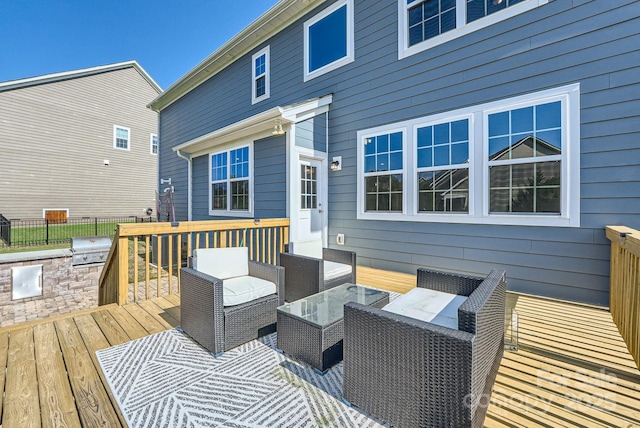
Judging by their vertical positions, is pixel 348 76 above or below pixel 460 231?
above

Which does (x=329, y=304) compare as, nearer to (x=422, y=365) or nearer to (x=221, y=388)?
(x=221, y=388)

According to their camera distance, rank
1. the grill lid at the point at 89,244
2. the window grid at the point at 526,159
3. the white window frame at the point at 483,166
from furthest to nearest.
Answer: the grill lid at the point at 89,244
the window grid at the point at 526,159
the white window frame at the point at 483,166

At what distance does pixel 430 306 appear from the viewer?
7.01 feet

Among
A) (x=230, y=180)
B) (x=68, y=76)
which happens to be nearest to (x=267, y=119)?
(x=230, y=180)

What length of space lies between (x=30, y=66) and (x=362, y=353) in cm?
2454

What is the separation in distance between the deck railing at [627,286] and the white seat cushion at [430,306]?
1.13 m

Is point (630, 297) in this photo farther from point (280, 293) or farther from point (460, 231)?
point (280, 293)

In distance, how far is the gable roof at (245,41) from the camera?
19.3ft

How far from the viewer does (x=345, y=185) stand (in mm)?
5234

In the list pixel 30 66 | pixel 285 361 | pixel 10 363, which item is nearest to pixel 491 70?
pixel 285 361

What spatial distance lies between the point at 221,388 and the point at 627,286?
3.21 metres

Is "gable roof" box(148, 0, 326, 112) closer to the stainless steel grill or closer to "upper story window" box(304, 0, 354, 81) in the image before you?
"upper story window" box(304, 0, 354, 81)

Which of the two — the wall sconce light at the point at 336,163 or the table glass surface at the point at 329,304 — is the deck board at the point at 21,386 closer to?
the table glass surface at the point at 329,304

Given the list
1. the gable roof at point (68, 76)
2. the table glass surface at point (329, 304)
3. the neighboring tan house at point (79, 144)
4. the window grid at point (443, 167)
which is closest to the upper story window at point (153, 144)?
the neighboring tan house at point (79, 144)
